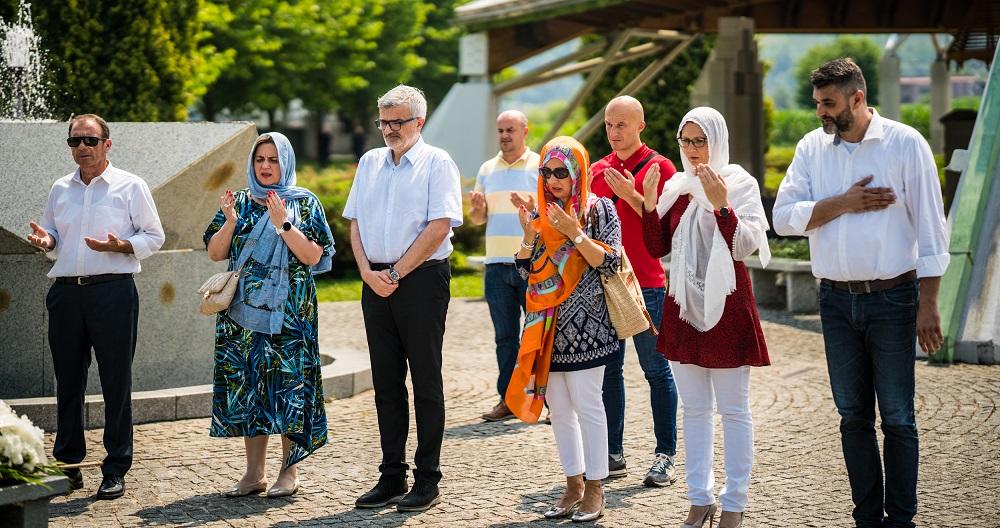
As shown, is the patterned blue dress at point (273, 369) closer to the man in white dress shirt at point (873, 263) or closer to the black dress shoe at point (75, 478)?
the black dress shoe at point (75, 478)

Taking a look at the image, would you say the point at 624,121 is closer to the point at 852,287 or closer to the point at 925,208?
the point at 852,287

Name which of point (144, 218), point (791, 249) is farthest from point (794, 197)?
point (791, 249)

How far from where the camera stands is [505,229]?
8531 mm

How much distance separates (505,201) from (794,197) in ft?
10.7

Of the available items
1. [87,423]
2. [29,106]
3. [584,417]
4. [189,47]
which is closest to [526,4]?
[189,47]

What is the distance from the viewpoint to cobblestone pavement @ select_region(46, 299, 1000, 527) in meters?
6.12

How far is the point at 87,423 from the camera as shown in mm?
8156

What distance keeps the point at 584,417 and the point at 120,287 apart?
2.56m

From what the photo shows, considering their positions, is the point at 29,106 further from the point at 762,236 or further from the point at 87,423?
the point at 762,236

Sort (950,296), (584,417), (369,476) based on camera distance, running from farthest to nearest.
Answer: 1. (950,296)
2. (369,476)
3. (584,417)

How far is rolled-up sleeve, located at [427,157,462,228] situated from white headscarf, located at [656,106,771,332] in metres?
1.16

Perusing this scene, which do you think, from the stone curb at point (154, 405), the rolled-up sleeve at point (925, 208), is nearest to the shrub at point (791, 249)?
the stone curb at point (154, 405)

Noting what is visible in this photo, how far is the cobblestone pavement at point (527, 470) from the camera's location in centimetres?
612

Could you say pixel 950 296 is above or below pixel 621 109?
below
